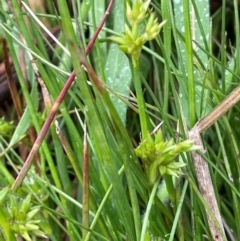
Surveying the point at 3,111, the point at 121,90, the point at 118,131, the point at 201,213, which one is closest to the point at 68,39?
the point at 118,131

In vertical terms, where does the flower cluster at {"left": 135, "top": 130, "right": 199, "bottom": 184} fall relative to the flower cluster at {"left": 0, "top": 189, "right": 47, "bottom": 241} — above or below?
above

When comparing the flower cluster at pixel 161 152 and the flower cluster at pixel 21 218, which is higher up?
the flower cluster at pixel 161 152

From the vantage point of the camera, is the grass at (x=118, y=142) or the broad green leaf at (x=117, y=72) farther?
the broad green leaf at (x=117, y=72)

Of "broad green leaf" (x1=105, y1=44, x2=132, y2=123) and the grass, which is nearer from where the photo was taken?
the grass

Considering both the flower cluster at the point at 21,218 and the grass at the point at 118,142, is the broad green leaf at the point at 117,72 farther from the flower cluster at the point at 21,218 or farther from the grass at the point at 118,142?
the flower cluster at the point at 21,218

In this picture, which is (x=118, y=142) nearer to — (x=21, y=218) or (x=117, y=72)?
A: (x=21, y=218)

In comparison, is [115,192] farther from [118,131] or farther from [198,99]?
[198,99]

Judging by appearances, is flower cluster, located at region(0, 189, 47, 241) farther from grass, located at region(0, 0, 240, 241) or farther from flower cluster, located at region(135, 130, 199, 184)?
flower cluster, located at region(135, 130, 199, 184)

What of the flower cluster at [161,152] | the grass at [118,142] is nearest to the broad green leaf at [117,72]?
the grass at [118,142]

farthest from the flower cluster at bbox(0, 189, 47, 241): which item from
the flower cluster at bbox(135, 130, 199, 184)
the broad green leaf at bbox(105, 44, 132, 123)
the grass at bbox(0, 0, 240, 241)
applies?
the broad green leaf at bbox(105, 44, 132, 123)

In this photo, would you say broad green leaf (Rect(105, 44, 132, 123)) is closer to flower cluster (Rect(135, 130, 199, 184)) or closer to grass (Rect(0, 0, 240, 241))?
grass (Rect(0, 0, 240, 241))

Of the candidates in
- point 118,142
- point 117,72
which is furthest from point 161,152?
point 117,72
